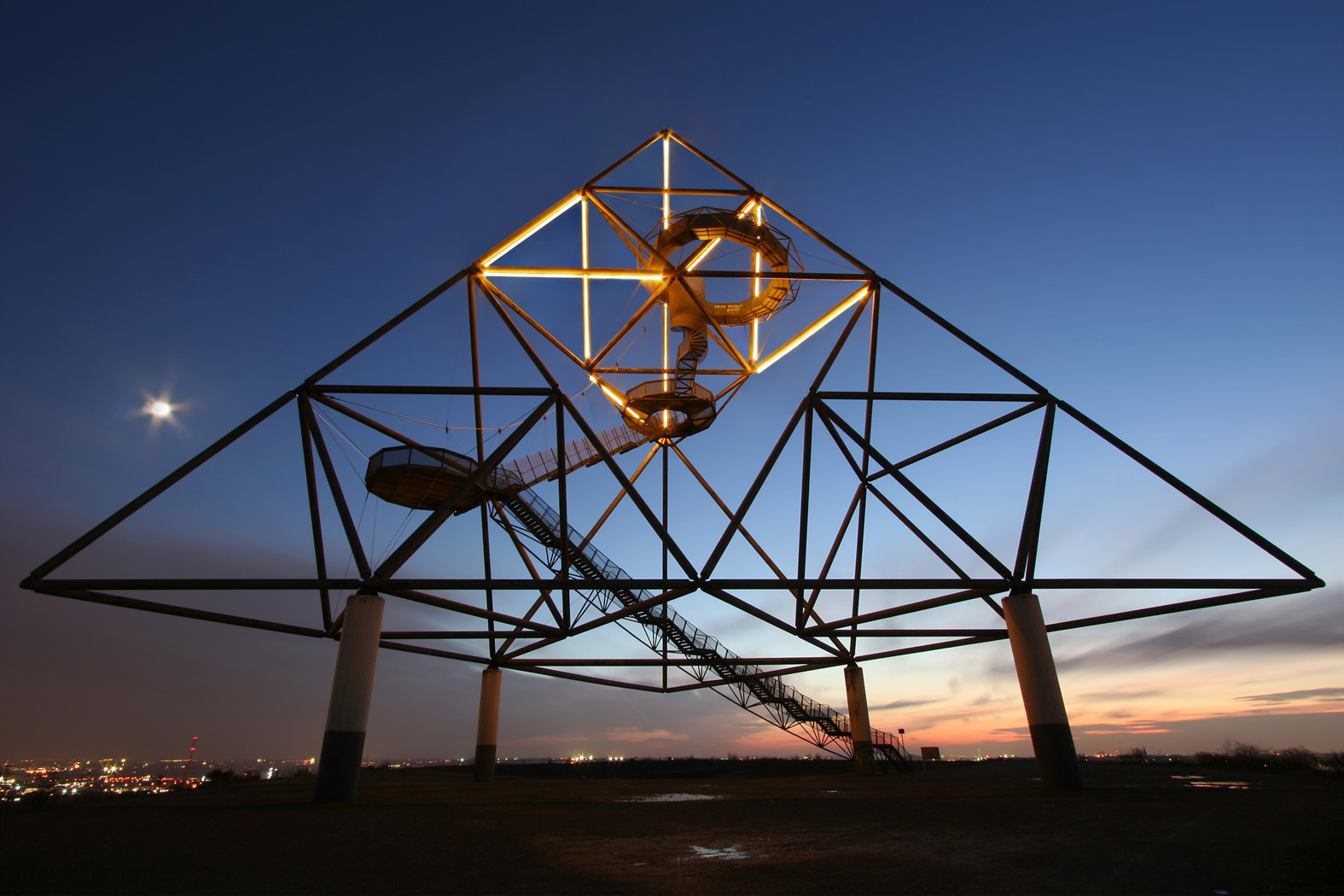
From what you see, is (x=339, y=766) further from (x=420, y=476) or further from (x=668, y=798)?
(x=420, y=476)

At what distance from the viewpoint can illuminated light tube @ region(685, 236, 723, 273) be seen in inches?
773

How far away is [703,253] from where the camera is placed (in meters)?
20.3

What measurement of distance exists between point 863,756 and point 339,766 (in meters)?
21.3

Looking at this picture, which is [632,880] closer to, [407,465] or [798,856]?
[798,856]

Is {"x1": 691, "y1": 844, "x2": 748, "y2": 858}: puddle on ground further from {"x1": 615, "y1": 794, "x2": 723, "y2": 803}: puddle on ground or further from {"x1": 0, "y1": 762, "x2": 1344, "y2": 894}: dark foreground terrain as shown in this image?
{"x1": 615, "y1": 794, "x2": 723, "y2": 803}: puddle on ground

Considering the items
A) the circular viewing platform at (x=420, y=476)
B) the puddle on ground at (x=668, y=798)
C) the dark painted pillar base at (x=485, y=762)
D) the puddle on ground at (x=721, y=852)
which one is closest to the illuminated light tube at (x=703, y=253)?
the circular viewing platform at (x=420, y=476)

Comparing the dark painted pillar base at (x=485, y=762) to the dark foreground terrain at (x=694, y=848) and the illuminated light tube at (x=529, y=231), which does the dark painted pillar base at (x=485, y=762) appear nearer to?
the dark foreground terrain at (x=694, y=848)

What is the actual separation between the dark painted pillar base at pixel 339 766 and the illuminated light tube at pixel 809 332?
14727mm

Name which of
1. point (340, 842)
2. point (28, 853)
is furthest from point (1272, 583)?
point (28, 853)

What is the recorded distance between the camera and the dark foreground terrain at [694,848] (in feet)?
17.2

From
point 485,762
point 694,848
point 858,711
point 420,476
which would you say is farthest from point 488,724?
point 694,848

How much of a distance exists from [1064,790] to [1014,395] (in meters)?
9.13

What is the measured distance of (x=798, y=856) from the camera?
6.32 metres

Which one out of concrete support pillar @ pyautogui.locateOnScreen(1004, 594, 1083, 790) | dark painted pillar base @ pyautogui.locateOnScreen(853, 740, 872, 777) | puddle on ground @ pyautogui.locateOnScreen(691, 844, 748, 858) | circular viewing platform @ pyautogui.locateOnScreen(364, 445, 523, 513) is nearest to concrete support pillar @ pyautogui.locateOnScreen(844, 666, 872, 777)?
dark painted pillar base @ pyautogui.locateOnScreen(853, 740, 872, 777)
